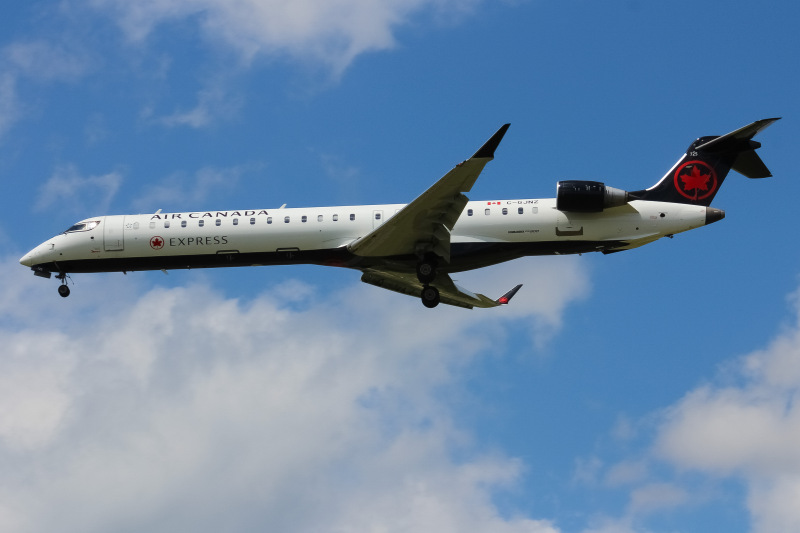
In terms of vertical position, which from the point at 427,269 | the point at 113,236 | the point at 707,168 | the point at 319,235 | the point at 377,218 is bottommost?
the point at 427,269

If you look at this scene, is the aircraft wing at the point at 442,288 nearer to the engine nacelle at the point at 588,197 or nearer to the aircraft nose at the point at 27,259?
the engine nacelle at the point at 588,197

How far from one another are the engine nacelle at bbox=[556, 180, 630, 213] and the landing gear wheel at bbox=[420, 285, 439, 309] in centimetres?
519

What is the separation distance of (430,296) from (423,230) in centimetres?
303

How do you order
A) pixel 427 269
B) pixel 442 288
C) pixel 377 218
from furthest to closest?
pixel 442 288
pixel 377 218
pixel 427 269

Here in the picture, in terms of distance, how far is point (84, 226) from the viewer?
40781 millimetres

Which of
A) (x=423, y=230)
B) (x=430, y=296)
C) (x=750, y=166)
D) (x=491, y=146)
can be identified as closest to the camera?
(x=491, y=146)

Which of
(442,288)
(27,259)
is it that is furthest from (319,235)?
(27,259)

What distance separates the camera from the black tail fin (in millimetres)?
39219

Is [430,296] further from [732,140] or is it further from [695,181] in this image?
[732,140]

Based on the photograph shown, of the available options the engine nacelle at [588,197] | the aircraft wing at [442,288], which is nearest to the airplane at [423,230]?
the engine nacelle at [588,197]

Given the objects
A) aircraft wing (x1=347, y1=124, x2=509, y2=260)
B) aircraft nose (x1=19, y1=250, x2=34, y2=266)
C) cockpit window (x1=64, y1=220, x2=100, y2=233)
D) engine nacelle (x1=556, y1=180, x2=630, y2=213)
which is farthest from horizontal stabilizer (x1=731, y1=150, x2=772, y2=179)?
aircraft nose (x1=19, y1=250, x2=34, y2=266)

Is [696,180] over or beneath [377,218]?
over

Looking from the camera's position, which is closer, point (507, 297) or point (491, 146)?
point (491, 146)

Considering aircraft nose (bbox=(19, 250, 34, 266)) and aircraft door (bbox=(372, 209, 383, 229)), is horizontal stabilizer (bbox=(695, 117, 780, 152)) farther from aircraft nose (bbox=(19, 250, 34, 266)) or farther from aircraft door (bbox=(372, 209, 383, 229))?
aircraft nose (bbox=(19, 250, 34, 266))
